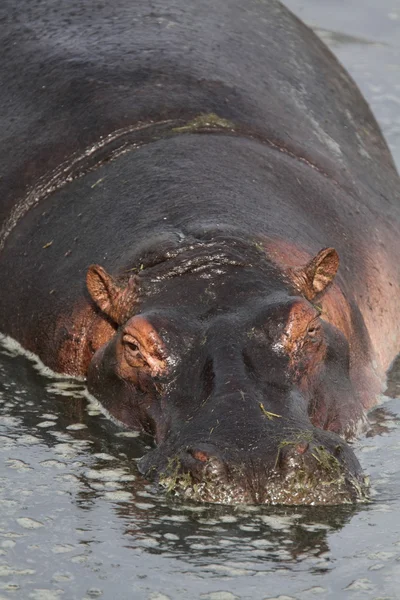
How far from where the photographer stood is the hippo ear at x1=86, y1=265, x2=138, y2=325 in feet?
22.1

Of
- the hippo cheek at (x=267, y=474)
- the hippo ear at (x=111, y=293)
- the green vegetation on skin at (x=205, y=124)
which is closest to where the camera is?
the hippo cheek at (x=267, y=474)

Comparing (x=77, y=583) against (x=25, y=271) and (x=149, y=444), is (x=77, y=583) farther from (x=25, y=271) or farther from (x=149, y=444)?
(x=25, y=271)

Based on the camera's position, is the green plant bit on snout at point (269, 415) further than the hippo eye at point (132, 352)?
No

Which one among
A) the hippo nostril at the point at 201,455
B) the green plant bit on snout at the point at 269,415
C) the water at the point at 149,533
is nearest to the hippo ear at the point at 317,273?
the water at the point at 149,533

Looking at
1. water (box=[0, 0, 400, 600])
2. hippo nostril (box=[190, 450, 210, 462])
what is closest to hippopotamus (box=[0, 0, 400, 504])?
hippo nostril (box=[190, 450, 210, 462])

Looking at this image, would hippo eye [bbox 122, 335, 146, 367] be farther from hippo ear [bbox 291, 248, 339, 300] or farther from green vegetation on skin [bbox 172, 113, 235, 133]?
green vegetation on skin [bbox 172, 113, 235, 133]

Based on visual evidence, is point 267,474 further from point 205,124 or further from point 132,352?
point 205,124

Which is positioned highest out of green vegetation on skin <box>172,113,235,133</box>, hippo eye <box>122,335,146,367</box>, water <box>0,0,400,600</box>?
green vegetation on skin <box>172,113,235,133</box>

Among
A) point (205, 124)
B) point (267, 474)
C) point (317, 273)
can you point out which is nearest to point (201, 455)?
point (267, 474)

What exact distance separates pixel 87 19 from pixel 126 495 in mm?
Result: 3828

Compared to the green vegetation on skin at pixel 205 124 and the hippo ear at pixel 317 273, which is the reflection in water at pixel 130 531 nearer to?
the hippo ear at pixel 317 273

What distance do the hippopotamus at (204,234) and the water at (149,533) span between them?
0.12m

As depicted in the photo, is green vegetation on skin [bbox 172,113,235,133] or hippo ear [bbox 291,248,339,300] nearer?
hippo ear [bbox 291,248,339,300]

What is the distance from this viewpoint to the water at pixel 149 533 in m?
5.24
